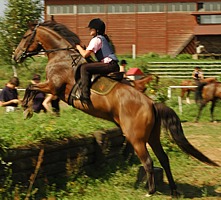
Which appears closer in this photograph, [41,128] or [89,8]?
[41,128]

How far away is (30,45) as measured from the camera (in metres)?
10.1

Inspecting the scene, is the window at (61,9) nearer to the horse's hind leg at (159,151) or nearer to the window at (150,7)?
the window at (150,7)

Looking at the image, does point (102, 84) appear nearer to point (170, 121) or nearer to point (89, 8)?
point (170, 121)

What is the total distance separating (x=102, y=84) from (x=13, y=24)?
1094 inches

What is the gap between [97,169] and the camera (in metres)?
9.13

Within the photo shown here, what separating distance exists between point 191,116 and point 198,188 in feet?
31.8

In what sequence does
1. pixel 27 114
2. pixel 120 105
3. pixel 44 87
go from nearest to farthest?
pixel 120 105 → pixel 44 87 → pixel 27 114

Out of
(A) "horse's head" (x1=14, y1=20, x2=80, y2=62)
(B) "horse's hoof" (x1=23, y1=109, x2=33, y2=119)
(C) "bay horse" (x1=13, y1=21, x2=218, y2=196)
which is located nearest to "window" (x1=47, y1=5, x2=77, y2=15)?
(A) "horse's head" (x1=14, y1=20, x2=80, y2=62)

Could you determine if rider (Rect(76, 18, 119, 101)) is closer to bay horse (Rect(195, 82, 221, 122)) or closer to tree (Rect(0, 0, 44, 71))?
bay horse (Rect(195, 82, 221, 122))

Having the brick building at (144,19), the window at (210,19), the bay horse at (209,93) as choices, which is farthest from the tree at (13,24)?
the bay horse at (209,93)

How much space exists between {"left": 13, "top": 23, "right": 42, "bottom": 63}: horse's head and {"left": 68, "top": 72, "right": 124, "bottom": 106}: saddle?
4.81ft

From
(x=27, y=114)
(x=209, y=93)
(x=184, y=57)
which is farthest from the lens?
(x=184, y=57)

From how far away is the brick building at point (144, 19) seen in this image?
45.6m

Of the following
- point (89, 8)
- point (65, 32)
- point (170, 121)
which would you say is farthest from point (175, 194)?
point (89, 8)
